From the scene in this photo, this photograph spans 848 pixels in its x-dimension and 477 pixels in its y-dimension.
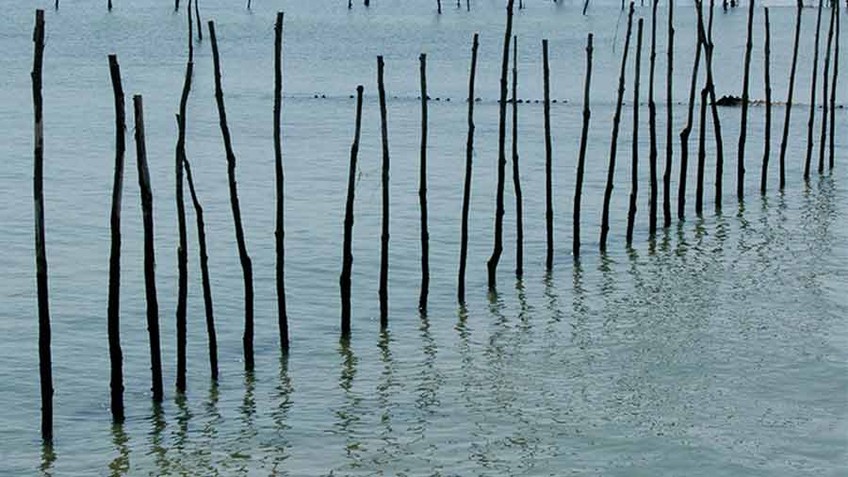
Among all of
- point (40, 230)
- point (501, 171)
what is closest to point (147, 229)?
point (40, 230)

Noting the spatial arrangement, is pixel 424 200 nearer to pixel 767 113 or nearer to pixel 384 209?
pixel 384 209

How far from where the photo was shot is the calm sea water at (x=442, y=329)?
10.3 meters

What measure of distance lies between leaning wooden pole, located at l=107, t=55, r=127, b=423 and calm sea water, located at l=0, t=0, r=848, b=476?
0.29m

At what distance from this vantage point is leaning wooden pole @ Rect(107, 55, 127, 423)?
10.2 metres

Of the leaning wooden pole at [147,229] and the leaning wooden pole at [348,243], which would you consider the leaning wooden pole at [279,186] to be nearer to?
the leaning wooden pole at [348,243]

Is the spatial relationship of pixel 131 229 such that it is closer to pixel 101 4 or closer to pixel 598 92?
pixel 598 92

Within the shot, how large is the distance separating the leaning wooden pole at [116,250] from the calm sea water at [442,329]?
11.3 inches

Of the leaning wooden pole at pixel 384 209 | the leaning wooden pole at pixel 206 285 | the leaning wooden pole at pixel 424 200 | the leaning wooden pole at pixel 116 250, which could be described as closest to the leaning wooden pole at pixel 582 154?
the leaning wooden pole at pixel 424 200

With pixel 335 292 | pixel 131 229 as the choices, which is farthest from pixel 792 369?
pixel 131 229

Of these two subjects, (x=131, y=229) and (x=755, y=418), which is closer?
(x=755, y=418)

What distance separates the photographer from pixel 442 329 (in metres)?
13.8

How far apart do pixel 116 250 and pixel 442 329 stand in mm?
4096

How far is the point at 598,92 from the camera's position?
130ft

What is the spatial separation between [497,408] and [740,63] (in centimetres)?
3684
